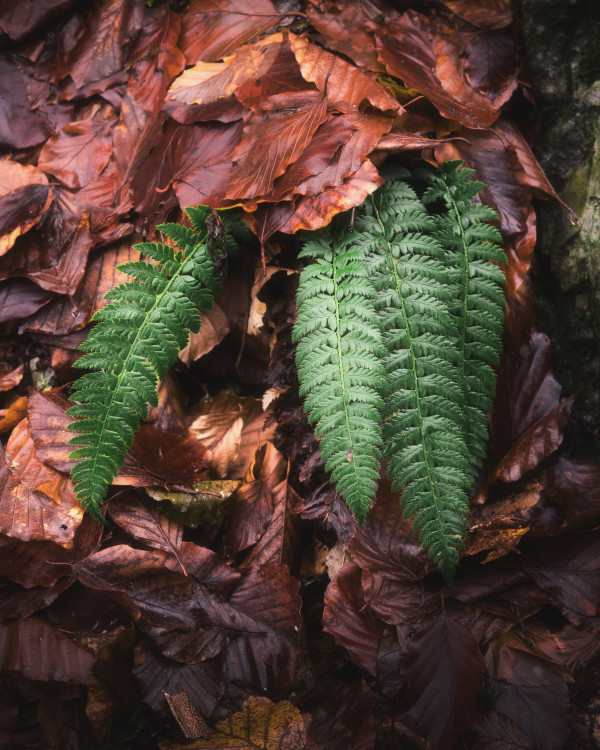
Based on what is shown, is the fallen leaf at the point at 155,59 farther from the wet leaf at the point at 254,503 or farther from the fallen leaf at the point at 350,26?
the wet leaf at the point at 254,503

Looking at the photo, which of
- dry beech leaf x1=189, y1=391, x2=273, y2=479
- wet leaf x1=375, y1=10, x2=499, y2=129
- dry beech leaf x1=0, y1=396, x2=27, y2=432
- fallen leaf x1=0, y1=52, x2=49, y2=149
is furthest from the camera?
fallen leaf x1=0, y1=52, x2=49, y2=149

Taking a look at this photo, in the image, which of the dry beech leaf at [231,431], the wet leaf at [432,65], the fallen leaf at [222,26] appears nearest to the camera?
the wet leaf at [432,65]

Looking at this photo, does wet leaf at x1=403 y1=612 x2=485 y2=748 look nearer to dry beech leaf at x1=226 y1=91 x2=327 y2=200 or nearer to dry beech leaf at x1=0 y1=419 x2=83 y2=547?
dry beech leaf at x1=0 y1=419 x2=83 y2=547

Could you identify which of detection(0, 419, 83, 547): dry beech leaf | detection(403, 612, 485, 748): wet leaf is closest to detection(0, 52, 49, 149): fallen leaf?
detection(0, 419, 83, 547): dry beech leaf

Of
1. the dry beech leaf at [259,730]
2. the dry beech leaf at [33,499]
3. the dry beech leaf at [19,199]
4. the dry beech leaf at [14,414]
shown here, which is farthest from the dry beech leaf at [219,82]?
the dry beech leaf at [259,730]

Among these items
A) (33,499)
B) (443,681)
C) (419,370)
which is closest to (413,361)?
(419,370)

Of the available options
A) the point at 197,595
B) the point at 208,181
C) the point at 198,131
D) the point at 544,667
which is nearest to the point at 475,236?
the point at 208,181
